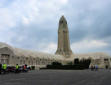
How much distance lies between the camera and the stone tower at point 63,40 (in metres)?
110

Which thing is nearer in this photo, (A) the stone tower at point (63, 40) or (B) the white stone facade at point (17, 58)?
(B) the white stone facade at point (17, 58)

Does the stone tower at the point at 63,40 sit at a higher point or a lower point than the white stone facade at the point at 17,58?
higher

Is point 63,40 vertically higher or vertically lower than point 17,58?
higher

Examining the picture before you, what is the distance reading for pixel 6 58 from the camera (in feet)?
155

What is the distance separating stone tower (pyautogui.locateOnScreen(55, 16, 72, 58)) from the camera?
361ft

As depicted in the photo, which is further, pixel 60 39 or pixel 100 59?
pixel 60 39

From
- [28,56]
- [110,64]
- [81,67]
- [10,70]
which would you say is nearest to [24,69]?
[10,70]

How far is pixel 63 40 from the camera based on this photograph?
373ft

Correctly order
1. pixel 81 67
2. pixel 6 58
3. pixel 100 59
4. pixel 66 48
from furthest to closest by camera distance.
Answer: pixel 66 48
pixel 100 59
pixel 81 67
pixel 6 58

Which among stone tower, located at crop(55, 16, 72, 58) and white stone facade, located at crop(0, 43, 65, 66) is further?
stone tower, located at crop(55, 16, 72, 58)

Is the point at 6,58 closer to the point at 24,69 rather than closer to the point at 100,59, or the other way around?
the point at 24,69

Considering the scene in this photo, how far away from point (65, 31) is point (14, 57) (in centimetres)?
6907

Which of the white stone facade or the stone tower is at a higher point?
the stone tower

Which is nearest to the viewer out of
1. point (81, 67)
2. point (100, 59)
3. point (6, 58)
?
point (6, 58)
